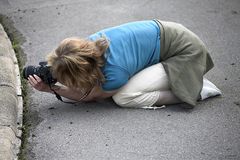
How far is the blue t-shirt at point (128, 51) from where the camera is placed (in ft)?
11.5

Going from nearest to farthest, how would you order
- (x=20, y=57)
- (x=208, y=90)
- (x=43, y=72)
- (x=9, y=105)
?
(x=43, y=72)
(x=9, y=105)
(x=208, y=90)
(x=20, y=57)

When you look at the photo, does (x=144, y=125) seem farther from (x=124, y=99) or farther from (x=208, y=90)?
(x=208, y=90)

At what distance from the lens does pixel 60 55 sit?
333 cm

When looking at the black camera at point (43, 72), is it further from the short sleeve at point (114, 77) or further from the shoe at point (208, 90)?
the shoe at point (208, 90)

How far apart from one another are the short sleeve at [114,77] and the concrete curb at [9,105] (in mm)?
738

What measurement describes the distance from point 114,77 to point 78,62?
1.15 ft

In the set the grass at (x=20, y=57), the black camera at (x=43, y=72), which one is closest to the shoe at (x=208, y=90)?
the black camera at (x=43, y=72)

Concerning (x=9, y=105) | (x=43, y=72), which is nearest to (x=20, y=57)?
(x=9, y=105)

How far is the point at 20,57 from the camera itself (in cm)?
476

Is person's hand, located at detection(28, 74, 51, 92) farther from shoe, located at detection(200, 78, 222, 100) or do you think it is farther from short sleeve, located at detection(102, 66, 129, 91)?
shoe, located at detection(200, 78, 222, 100)

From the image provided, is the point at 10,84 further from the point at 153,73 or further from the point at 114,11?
the point at 114,11

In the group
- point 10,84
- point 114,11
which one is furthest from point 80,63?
point 114,11

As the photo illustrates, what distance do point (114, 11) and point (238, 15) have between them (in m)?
1.54

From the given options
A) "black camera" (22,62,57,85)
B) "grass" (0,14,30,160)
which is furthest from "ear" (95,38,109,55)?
"grass" (0,14,30,160)
